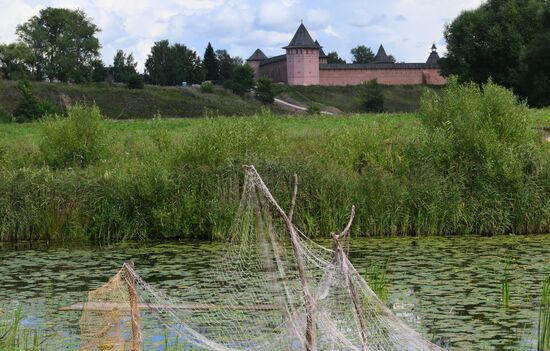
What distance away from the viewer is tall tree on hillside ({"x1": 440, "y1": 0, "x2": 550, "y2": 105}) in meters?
63.3

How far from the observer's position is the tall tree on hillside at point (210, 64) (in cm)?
11750

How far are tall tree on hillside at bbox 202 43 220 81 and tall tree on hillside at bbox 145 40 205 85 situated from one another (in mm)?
5821

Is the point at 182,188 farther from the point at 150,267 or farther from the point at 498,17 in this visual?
the point at 498,17

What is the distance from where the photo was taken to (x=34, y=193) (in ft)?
73.6

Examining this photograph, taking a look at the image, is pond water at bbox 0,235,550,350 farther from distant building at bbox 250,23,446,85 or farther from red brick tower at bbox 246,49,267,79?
red brick tower at bbox 246,49,267,79

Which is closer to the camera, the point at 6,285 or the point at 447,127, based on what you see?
the point at 6,285

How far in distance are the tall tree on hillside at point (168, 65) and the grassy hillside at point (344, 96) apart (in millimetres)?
15470

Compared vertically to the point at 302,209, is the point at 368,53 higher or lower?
higher

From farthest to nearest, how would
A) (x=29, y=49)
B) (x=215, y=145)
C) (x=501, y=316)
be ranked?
(x=29, y=49) < (x=215, y=145) < (x=501, y=316)

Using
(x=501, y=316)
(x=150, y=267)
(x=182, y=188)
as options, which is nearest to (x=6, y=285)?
(x=150, y=267)

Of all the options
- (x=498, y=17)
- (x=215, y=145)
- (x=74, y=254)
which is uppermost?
(x=498, y=17)

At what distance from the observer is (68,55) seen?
92312 millimetres

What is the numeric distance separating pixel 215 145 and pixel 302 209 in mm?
3516

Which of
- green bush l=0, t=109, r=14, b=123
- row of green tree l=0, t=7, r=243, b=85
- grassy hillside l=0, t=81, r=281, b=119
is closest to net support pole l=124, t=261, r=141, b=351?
green bush l=0, t=109, r=14, b=123
